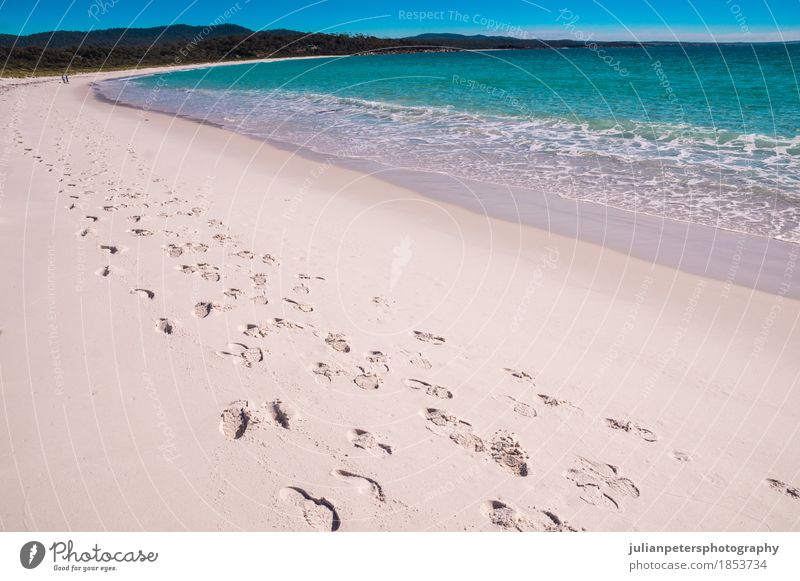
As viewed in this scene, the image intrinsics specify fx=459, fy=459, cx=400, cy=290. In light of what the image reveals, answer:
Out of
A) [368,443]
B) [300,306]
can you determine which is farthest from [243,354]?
[368,443]

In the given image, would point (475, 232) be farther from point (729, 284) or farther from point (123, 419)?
point (123, 419)

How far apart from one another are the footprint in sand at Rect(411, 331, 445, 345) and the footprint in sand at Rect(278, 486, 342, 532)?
2173mm

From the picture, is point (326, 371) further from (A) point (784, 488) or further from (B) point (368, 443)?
(A) point (784, 488)

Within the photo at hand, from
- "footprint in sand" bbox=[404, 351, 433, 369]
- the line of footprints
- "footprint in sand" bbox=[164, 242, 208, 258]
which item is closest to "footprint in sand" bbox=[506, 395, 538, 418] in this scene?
the line of footprints

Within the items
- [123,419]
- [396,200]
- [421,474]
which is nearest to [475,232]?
[396,200]

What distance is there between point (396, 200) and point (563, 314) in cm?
510

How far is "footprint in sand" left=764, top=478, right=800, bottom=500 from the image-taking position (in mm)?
3311

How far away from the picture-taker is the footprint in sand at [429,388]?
4.10 m

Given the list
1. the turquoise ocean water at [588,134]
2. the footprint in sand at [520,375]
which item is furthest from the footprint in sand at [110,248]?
the turquoise ocean water at [588,134]

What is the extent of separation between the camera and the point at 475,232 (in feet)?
26.4

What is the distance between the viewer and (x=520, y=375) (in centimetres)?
443

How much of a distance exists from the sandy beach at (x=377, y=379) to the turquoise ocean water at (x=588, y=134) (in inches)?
137

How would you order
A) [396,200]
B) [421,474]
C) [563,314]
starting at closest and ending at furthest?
[421,474]
[563,314]
[396,200]

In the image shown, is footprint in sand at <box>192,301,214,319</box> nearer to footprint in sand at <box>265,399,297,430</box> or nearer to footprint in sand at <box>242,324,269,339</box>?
footprint in sand at <box>242,324,269,339</box>
